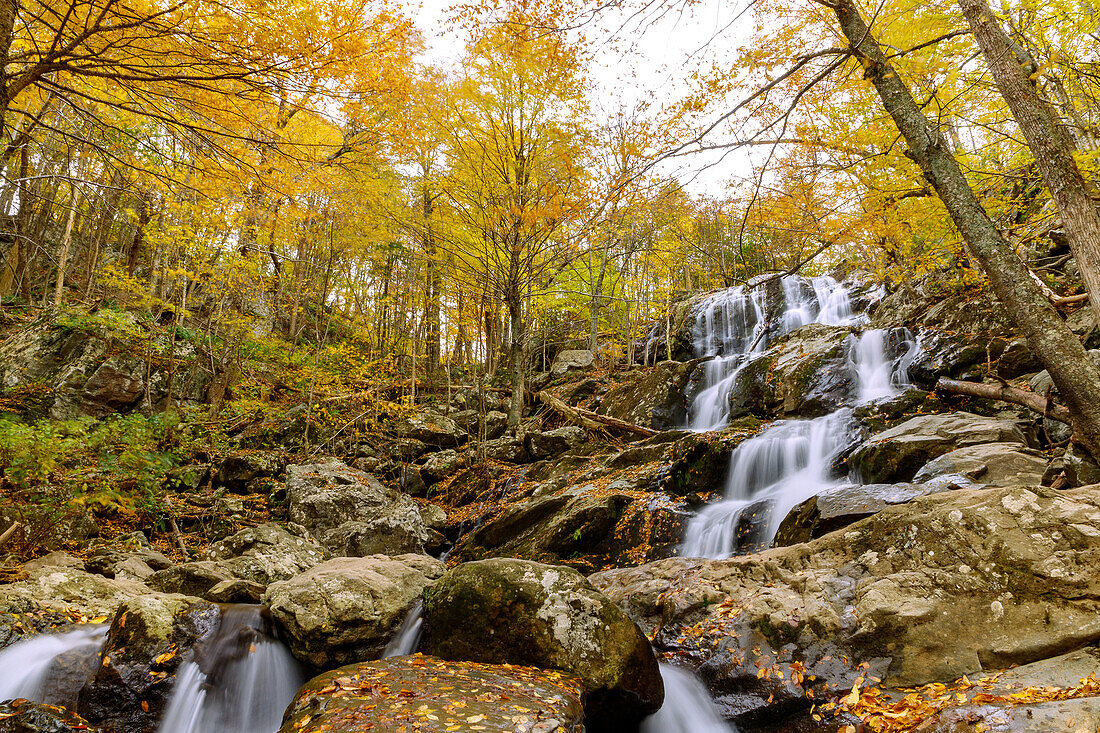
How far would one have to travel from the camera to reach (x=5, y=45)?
3.38 meters

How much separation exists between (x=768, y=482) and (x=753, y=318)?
10770mm

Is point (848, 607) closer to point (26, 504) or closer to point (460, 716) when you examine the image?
point (460, 716)

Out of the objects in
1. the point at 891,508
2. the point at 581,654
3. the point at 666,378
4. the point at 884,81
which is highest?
the point at 884,81

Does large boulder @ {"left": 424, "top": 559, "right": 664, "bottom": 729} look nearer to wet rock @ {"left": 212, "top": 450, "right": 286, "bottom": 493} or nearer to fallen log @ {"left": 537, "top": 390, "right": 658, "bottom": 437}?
fallen log @ {"left": 537, "top": 390, "right": 658, "bottom": 437}

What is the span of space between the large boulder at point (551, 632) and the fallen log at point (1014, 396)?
4.53 meters

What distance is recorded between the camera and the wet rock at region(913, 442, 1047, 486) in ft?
16.5

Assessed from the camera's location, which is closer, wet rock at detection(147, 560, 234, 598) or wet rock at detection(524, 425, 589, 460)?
wet rock at detection(147, 560, 234, 598)

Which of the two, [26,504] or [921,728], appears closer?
[921,728]

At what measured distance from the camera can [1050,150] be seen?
186 inches

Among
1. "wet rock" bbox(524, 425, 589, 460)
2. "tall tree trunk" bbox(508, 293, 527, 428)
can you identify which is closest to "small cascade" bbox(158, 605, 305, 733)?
"tall tree trunk" bbox(508, 293, 527, 428)

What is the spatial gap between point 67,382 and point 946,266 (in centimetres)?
1942

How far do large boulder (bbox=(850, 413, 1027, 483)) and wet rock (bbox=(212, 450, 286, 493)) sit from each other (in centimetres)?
1063

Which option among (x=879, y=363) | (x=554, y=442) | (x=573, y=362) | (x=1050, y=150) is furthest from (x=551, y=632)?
(x=573, y=362)

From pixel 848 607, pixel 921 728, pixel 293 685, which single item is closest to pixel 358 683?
pixel 293 685
